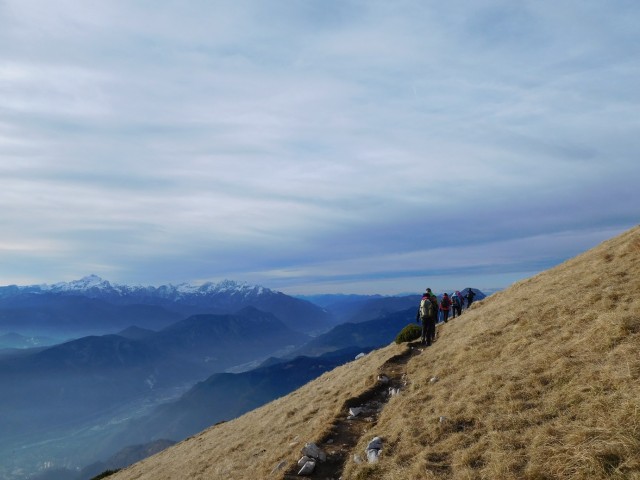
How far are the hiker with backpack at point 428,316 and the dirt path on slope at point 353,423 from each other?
3.11 meters

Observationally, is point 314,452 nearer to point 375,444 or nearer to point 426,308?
point 375,444

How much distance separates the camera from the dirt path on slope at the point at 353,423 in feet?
48.0

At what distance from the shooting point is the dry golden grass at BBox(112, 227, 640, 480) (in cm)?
1022

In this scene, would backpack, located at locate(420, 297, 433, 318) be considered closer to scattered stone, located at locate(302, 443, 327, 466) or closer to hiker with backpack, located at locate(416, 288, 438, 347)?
hiker with backpack, located at locate(416, 288, 438, 347)


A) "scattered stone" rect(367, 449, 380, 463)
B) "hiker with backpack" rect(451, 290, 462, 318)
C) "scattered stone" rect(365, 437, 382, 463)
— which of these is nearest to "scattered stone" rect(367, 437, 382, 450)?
"scattered stone" rect(365, 437, 382, 463)

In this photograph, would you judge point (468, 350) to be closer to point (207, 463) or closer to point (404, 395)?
point (404, 395)

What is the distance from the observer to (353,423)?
59.3 feet

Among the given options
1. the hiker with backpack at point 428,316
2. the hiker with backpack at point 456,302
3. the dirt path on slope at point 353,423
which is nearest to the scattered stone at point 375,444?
the dirt path on slope at point 353,423

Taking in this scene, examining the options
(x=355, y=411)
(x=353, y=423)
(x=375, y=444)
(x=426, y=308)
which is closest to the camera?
(x=375, y=444)

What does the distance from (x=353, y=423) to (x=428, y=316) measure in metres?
11.0

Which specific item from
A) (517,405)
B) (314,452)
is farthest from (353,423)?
(517,405)

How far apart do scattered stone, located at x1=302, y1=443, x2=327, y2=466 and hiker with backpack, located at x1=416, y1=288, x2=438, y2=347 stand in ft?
44.3

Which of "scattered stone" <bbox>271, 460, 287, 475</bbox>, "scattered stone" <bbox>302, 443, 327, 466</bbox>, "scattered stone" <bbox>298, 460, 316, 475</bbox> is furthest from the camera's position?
"scattered stone" <bbox>271, 460, 287, 475</bbox>

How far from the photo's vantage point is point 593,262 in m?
25.3
